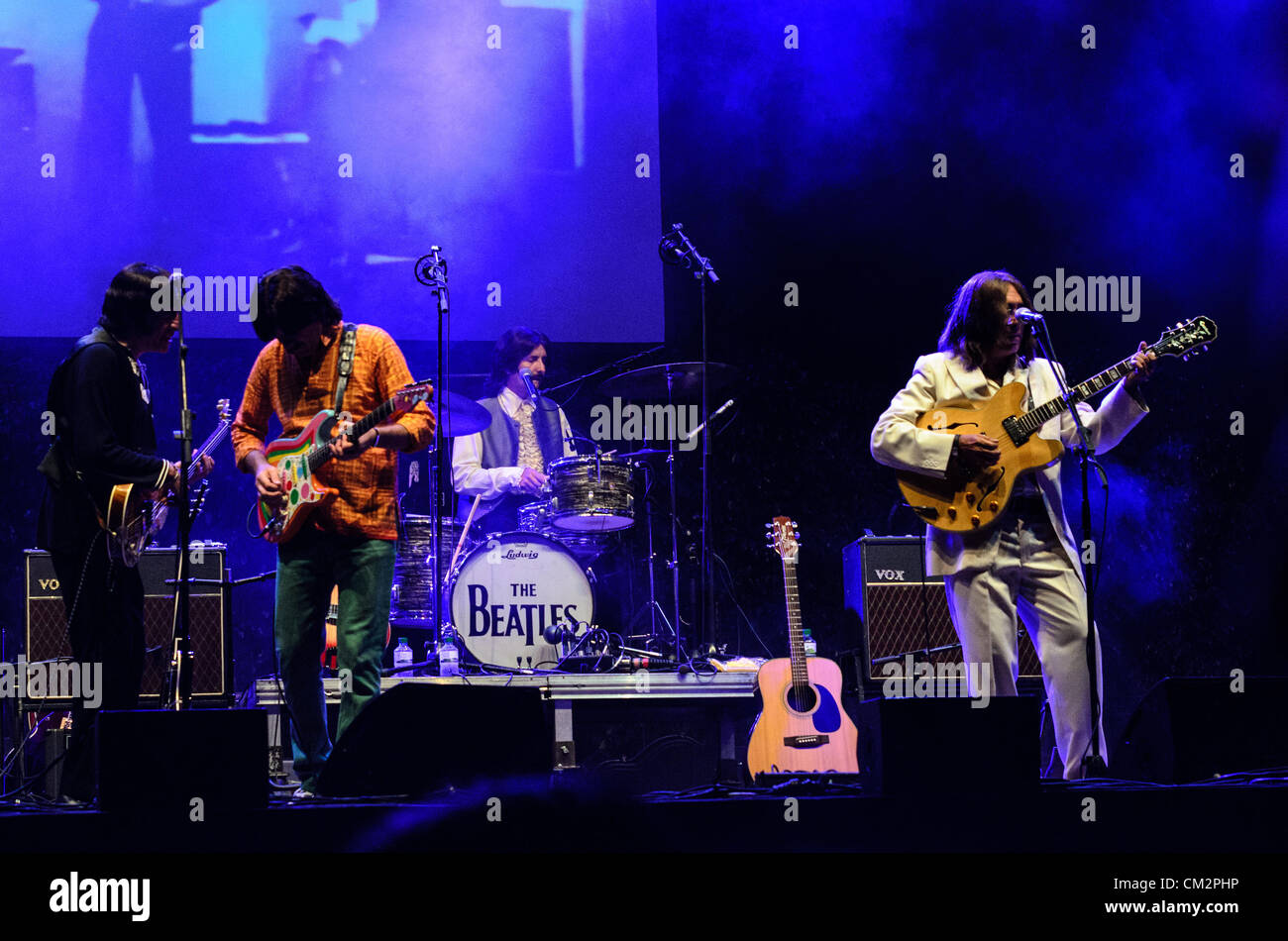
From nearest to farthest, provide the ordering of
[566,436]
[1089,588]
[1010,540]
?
[1089,588]
[1010,540]
[566,436]

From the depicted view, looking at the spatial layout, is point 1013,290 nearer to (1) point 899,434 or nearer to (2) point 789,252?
(1) point 899,434

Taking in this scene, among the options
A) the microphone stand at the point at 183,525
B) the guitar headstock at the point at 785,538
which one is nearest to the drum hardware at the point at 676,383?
the guitar headstock at the point at 785,538

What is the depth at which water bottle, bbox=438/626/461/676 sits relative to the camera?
20.5 ft

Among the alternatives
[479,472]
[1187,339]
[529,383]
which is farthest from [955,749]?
[529,383]

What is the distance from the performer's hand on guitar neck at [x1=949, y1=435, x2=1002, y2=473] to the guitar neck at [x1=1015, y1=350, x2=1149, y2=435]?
0.50 feet

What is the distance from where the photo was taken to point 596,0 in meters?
7.31

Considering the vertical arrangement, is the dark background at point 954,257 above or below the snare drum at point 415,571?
above

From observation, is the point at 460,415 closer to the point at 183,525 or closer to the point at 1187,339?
the point at 183,525

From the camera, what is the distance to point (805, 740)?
6.10 metres

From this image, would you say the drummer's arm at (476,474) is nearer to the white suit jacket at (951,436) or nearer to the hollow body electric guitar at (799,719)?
the hollow body electric guitar at (799,719)

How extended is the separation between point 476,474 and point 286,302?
2703 millimetres

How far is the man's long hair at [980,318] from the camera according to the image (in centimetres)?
455

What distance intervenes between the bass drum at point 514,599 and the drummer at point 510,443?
1.37 feet
